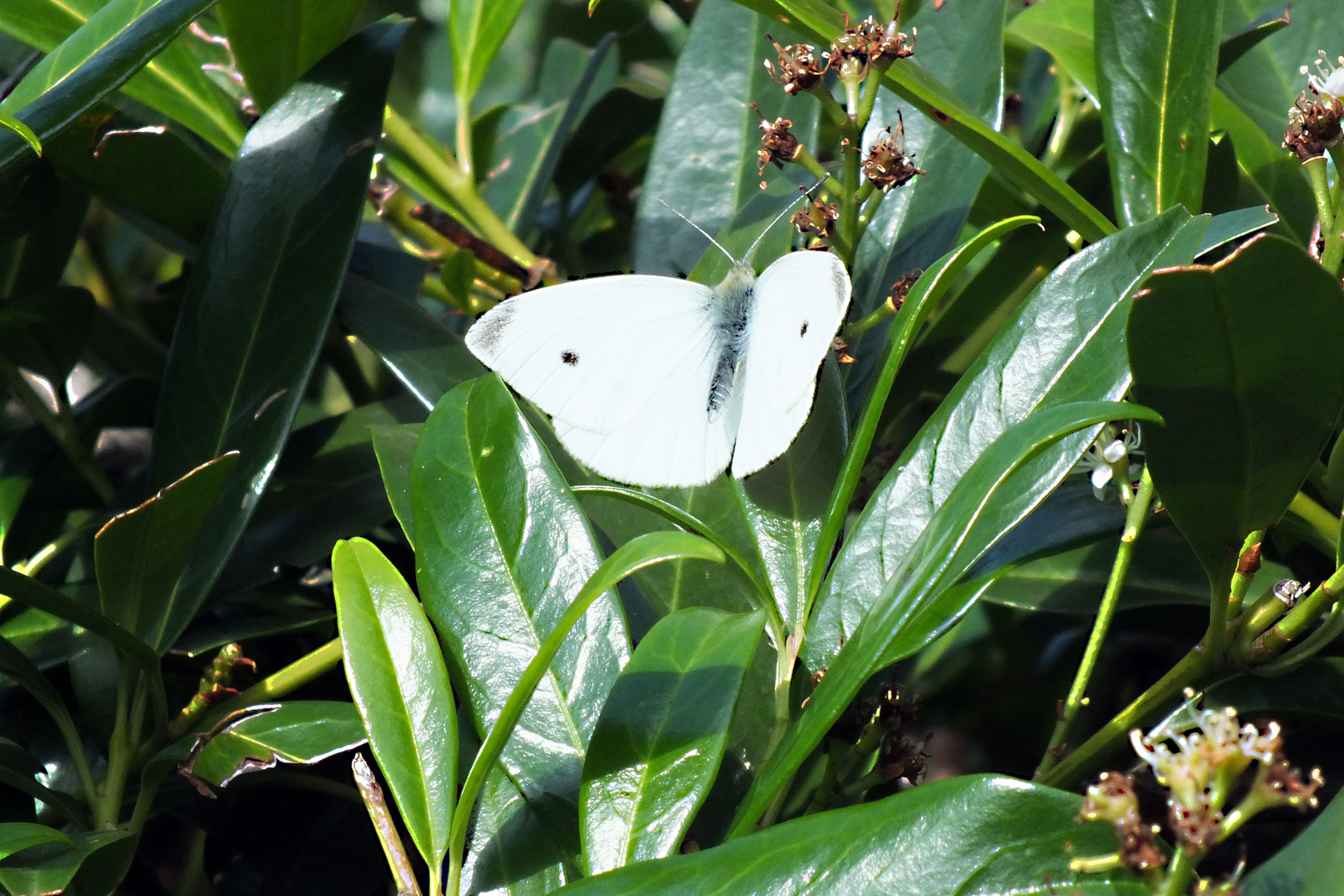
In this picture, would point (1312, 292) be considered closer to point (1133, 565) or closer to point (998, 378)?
point (998, 378)

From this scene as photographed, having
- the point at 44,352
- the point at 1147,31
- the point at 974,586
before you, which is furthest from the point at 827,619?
the point at 44,352

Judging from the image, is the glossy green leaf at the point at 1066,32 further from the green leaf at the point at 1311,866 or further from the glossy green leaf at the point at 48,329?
the glossy green leaf at the point at 48,329

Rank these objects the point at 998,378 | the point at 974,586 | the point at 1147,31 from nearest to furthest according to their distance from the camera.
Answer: the point at 974,586
the point at 998,378
the point at 1147,31

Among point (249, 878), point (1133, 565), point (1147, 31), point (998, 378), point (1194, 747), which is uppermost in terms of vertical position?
point (1147, 31)

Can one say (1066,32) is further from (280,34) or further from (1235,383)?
(280,34)

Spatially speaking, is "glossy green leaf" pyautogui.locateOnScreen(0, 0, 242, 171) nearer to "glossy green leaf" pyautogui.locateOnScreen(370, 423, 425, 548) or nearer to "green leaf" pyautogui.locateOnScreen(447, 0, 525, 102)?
"glossy green leaf" pyautogui.locateOnScreen(370, 423, 425, 548)

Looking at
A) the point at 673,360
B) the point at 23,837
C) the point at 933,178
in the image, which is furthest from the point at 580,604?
the point at 673,360

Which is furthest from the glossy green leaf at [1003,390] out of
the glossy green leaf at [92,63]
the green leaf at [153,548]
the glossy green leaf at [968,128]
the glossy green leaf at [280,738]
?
the glossy green leaf at [92,63]
